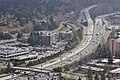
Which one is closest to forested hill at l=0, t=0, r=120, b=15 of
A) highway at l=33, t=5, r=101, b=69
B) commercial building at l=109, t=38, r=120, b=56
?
highway at l=33, t=5, r=101, b=69

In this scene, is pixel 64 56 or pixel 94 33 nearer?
pixel 64 56

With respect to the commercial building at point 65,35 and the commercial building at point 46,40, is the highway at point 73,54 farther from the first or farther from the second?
the commercial building at point 46,40

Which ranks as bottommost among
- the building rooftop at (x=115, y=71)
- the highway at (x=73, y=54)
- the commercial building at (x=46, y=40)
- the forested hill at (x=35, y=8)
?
the building rooftop at (x=115, y=71)

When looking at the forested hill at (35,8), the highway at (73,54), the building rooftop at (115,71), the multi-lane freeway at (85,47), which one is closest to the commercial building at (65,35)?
the multi-lane freeway at (85,47)

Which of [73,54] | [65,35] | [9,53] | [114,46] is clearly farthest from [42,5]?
[9,53]

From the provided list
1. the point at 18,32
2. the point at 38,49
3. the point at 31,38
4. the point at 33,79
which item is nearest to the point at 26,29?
the point at 18,32

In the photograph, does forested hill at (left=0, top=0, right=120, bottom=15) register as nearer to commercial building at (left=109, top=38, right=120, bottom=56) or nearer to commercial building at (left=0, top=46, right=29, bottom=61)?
commercial building at (left=0, top=46, right=29, bottom=61)

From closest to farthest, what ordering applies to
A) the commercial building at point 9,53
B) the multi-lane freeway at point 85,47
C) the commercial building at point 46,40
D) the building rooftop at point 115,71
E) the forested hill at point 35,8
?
1. the building rooftop at point 115,71
2. the multi-lane freeway at point 85,47
3. the commercial building at point 9,53
4. the commercial building at point 46,40
5. the forested hill at point 35,8

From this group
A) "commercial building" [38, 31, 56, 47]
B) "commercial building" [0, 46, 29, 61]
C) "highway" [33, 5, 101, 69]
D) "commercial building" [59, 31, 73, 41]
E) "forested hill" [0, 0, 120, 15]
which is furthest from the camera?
"forested hill" [0, 0, 120, 15]

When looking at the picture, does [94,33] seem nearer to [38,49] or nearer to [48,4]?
[38,49]

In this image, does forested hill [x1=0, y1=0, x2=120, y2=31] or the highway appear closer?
the highway

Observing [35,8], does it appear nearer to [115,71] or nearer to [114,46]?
[114,46]
